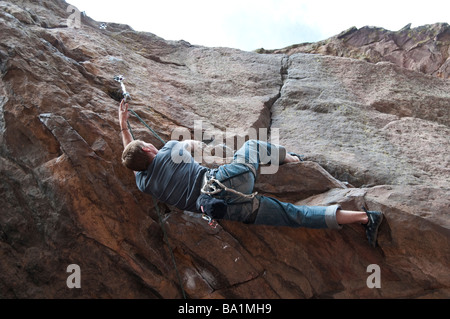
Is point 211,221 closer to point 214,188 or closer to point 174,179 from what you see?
point 214,188

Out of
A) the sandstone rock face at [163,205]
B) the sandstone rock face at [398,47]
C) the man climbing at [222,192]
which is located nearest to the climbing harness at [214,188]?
the man climbing at [222,192]

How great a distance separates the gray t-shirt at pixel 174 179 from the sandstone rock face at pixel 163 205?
454mm

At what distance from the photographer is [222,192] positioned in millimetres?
4035

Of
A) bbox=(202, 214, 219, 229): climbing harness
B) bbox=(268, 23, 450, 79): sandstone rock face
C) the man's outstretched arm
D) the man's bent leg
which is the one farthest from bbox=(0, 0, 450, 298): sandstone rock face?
bbox=(268, 23, 450, 79): sandstone rock face

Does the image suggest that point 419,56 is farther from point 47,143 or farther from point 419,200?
point 47,143

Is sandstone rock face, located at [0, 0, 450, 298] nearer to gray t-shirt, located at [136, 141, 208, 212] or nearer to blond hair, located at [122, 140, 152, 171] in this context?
gray t-shirt, located at [136, 141, 208, 212]

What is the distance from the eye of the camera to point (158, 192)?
4.31 m

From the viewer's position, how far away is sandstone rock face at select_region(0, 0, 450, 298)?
4238mm

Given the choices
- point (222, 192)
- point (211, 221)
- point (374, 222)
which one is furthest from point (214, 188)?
point (374, 222)

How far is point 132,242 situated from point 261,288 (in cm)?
161

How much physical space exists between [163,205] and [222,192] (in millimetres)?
1133

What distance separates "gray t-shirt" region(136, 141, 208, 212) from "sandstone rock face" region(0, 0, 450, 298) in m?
0.45

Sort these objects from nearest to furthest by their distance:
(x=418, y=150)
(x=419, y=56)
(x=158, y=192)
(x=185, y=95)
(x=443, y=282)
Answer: (x=443, y=282) → (x=158, y=192) → (x=418, y=150) → (x=185, y=95) → (x=419, y=56)
